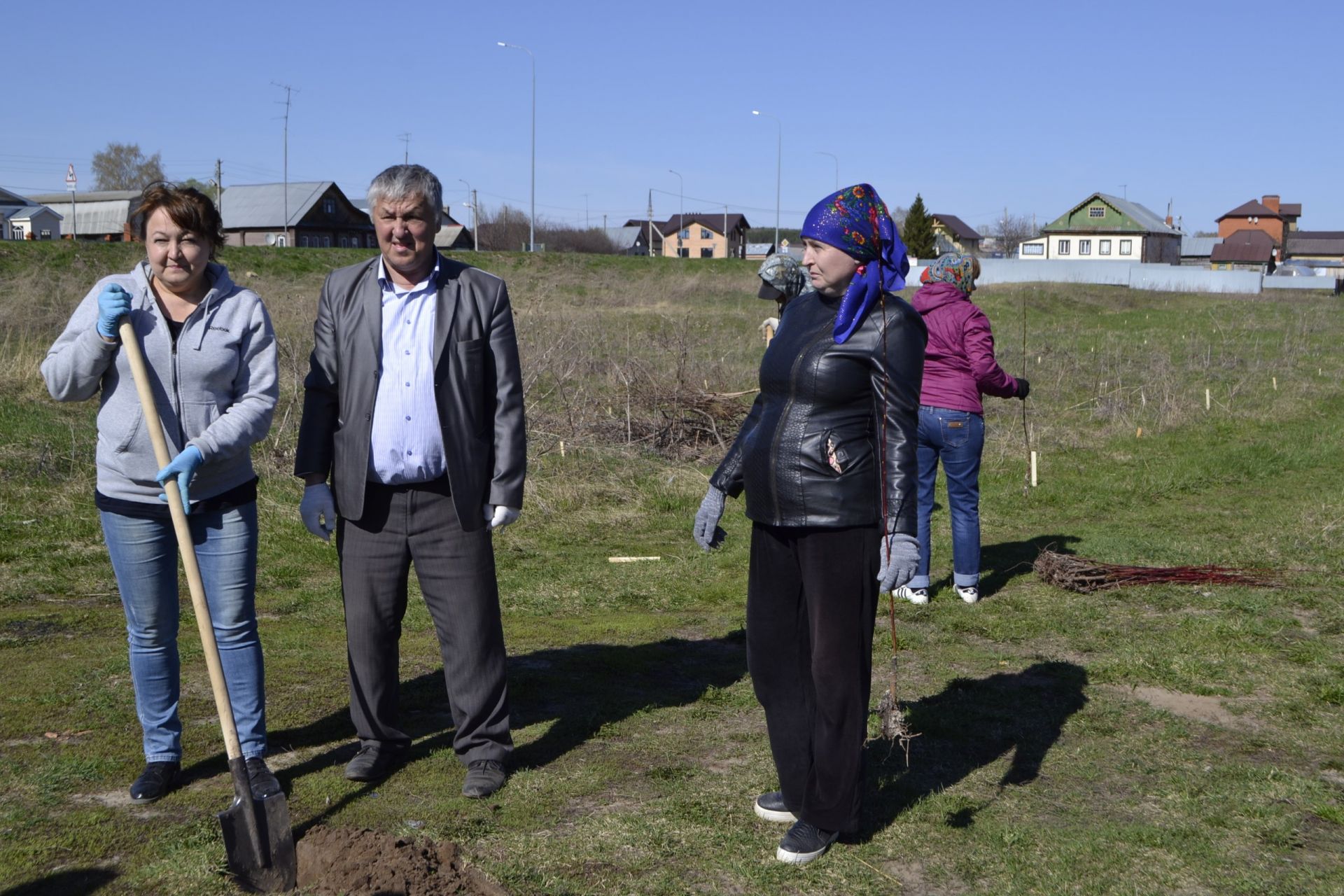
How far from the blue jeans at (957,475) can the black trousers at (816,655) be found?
123 inches

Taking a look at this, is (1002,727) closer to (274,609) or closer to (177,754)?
(177,754)

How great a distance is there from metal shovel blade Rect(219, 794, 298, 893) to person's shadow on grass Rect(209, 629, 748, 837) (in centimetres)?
23

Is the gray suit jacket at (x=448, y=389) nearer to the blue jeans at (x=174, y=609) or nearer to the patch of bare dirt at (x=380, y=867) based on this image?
the blue jeans at (x=174, y=609)

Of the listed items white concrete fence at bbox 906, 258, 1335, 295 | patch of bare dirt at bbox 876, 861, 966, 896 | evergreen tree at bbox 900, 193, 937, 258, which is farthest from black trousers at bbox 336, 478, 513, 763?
evergreen tree at bbox 900, 193, 937, 258

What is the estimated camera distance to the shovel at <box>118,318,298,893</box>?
10.8 feet

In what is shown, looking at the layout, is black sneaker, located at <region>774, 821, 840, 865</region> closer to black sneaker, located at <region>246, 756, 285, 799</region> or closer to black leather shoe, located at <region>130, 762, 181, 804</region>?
black sneaker, located at <region>246, 756, 285, 799</region>

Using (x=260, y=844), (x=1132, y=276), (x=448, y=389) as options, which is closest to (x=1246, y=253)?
(x=1132, y=276)

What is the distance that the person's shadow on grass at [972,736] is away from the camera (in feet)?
13.2

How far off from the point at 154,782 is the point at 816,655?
2.16 m

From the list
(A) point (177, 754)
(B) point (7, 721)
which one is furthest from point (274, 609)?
(A) point (177, 754)

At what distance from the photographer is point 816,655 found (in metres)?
3.46

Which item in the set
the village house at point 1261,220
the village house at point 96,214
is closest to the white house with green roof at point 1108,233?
the village house at point 1261,220

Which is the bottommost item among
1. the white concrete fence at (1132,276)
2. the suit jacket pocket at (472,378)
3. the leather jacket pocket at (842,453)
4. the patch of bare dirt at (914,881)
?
the patch of bare dirt at (914,881)

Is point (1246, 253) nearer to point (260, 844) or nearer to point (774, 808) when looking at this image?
point (774, 808)
